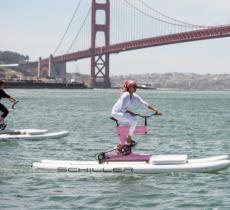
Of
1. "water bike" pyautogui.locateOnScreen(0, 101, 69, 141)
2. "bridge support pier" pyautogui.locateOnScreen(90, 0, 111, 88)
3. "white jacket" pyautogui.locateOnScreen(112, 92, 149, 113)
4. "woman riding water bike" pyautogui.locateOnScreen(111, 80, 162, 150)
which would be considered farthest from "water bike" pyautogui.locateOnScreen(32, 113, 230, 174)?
"bridge support pier" pyautogui.locateOnScreen(90, 0, 111, 88)

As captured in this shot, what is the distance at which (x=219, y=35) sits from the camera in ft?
235

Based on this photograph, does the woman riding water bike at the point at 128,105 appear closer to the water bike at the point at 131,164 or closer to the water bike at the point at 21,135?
the water bike at the point at 131,164

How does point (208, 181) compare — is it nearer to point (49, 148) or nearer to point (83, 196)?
point (83, 196)

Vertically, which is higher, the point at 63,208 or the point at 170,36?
the point at 170,36

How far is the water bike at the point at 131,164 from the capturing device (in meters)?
12.3

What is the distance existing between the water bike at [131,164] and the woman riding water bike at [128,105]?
0.16 metres

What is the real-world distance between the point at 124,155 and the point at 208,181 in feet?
5.53

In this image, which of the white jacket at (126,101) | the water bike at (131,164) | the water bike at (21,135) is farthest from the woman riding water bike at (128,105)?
the water bike at (21,135)

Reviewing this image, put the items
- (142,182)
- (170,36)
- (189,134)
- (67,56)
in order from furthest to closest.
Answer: (67,56) → (170,36) → (189,134) → (142,182)

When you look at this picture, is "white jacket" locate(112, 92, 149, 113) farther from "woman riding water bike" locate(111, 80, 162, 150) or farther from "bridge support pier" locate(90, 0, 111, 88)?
"bridge support pier" locate(90, 0, 111, 88)

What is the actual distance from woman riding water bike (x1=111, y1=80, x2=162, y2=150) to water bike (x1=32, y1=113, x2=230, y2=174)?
16 centimetres

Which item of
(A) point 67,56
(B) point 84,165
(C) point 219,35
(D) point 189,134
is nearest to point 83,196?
(B) point 84,165

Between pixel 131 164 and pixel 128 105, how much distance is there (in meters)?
1.10

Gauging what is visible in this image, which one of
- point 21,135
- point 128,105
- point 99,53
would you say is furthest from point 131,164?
point 99,53
